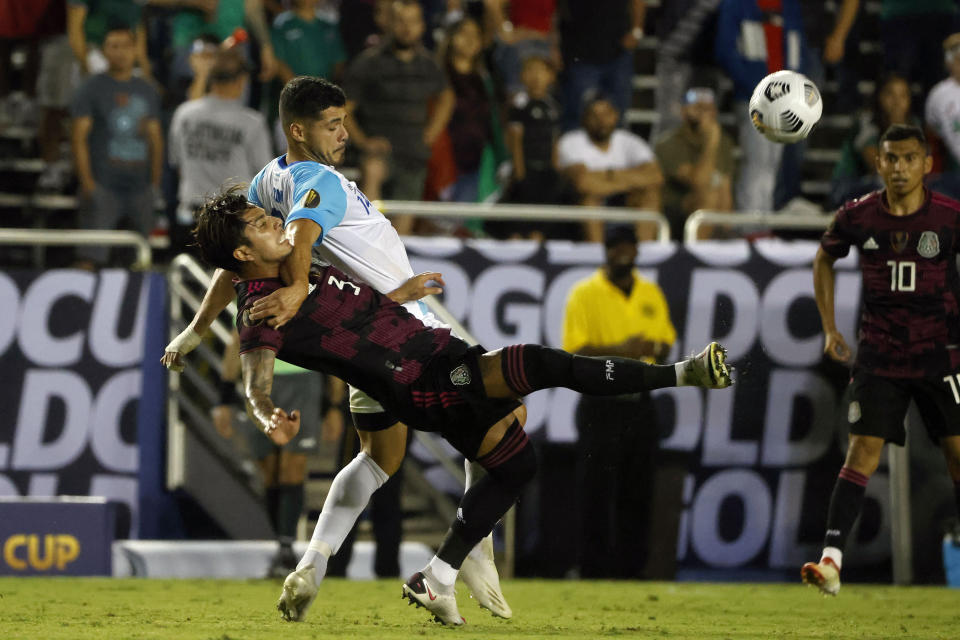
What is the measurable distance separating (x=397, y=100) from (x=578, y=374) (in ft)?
19.7

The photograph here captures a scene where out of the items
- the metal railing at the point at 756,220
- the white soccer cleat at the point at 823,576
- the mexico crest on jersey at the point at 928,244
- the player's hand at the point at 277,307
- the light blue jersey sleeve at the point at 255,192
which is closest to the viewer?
the player's hand at the point at 277,307

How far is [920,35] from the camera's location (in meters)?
13.3

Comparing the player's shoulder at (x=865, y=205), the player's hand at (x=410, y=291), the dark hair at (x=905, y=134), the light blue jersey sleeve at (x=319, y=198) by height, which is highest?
the dark hair at (x=905, y=134)

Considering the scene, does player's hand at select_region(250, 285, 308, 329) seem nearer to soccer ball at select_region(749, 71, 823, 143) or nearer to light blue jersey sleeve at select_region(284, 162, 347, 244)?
light blue jersey sleeve at select_region(284, 162, 347, 244)

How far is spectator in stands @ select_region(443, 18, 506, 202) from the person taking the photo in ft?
40.3

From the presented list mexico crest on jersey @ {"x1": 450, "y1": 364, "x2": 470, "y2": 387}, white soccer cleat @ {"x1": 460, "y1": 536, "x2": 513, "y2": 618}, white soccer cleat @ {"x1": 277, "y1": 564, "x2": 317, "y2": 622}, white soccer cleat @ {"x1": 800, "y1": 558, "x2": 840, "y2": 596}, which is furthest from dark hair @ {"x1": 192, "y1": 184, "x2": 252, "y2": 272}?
white soccer cleat @ {"x1": 800, "y1": 558, "x2": 840, "y2": 596}

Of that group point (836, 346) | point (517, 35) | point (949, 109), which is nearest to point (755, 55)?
point (949, 109)

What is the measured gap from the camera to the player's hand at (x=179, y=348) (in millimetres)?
6445

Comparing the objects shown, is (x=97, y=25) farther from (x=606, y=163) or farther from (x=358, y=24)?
(x=606, y=163)

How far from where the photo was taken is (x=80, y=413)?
10.6 metres

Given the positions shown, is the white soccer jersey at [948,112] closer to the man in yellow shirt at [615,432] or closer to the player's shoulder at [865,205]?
the man in yellow shirt at [615,432]

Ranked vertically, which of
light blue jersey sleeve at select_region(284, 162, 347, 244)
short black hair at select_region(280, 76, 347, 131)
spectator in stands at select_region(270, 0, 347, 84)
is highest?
spectator in stands at select_region(270, 0, 347, 84)

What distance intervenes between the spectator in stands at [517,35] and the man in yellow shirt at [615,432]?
2612 mm

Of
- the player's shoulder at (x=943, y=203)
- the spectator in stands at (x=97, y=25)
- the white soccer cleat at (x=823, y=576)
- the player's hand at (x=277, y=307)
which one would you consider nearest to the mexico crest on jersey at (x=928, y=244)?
the player's shoulder at (x=943, y=203)
